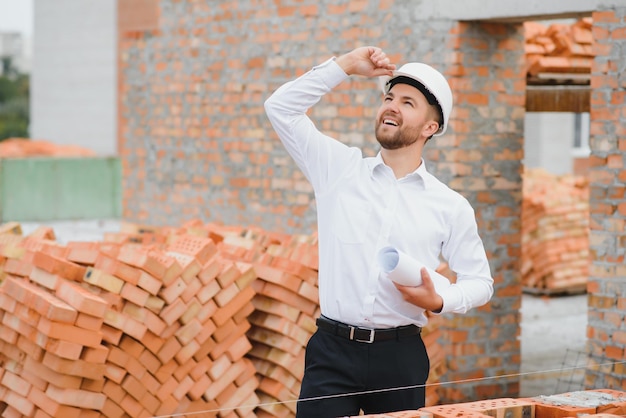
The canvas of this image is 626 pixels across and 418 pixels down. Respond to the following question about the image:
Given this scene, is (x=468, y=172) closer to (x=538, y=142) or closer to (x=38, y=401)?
(x=38, y=401)

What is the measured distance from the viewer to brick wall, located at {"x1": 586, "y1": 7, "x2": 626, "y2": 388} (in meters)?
6.65

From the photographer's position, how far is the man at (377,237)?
13.9 feet

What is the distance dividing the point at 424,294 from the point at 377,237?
39 centimetres

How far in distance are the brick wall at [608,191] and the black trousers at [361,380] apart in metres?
2.62

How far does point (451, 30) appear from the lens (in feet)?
24.9

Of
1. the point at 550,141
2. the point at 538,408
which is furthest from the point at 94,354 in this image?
the point at 550,141

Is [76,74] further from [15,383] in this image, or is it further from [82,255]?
[15,383]

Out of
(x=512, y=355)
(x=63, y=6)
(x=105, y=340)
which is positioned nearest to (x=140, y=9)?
(x=512, y=355)

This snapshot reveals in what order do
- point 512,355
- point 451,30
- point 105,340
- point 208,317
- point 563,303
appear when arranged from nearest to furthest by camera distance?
point 105,340 < point 208,317 < point 451,30 < point 512,355 < point 563,303

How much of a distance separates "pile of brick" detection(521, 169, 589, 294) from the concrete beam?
5338mm

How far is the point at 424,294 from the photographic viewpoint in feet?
13.0

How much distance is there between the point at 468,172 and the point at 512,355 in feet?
4.73

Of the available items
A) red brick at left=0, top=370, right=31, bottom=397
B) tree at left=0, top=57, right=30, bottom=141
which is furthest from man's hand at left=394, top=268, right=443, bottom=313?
tree at left=0, top=57, right=30, bottom=141

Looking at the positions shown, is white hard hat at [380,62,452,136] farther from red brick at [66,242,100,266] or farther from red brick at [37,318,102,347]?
red brick at [66,242,100,266]
